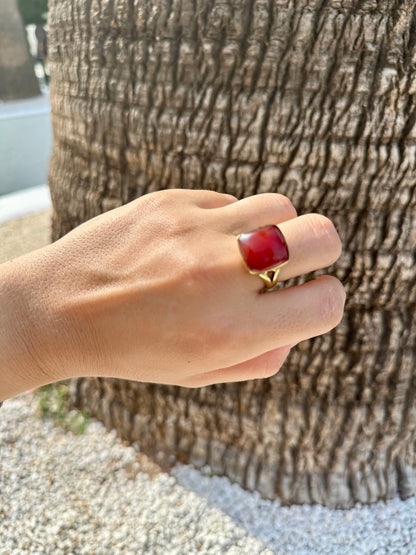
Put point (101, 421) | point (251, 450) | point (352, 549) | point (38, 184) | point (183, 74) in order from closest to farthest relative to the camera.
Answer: point (183, 74) → point (352, 549) → point (251, 450) → point (101, 421) → point (38, 184)

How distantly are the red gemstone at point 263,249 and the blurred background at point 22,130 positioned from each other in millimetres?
3541

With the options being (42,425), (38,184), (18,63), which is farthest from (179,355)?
(18,63)

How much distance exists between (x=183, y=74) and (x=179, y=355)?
38.0 inches

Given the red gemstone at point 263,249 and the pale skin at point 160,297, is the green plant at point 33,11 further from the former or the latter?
the red gemstone at point 263,249

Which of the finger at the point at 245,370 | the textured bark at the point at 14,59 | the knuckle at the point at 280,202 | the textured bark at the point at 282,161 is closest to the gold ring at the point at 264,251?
the knuckle at the point at 280,202

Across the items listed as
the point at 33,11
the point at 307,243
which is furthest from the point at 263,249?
the point at 33,11

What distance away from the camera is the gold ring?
1.11 m

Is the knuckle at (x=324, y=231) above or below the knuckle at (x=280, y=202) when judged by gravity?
below

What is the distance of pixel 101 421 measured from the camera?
2.36 metres

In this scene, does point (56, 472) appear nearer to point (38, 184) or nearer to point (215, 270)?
point (215, 270)

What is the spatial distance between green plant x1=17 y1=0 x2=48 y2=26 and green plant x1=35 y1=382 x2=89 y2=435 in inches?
331

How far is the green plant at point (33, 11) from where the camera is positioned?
905 centimetres

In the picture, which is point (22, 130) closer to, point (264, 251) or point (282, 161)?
point (282, 161)

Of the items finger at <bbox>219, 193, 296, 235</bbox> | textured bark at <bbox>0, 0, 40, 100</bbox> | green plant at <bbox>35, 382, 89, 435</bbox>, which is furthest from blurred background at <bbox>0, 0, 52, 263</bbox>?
finger at <bbox>219, 193, 296, 235</bbox>
